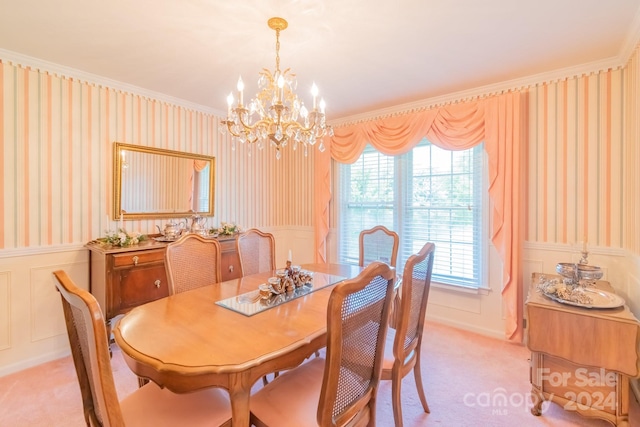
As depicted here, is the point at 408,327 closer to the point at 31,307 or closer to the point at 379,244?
the point at 379,244

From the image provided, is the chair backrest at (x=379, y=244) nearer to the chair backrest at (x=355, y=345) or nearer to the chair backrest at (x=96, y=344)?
the chair backrest at (x=355, y=345)

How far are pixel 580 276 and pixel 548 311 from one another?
1.65ft

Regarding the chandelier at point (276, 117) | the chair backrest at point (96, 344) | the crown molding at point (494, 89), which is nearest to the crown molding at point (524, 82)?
the crown molding at point (494, 89)

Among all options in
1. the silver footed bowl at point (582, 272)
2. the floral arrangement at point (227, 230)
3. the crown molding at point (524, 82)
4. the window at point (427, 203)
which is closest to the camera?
the silver footed bowl at point (582, 272)

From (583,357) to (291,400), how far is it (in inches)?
70.2

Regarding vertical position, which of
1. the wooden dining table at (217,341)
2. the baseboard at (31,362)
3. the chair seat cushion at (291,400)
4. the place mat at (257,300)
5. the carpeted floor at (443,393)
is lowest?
the carpeted floor at (443,393)

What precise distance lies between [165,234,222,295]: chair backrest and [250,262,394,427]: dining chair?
Answer: 1062mm

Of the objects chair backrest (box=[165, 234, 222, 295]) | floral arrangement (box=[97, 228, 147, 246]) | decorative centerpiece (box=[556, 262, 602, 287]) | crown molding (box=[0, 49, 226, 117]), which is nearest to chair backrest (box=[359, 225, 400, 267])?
decorative centerpiece (box=[556, 262, 602, 287])

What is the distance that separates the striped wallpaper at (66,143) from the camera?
2.46 m

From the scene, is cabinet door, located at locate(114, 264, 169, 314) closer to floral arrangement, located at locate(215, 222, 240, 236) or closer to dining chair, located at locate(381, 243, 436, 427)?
floral arrangement, located at locate(215, 222, 240, 236)

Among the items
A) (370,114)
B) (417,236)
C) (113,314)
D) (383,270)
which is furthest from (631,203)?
(113,314)

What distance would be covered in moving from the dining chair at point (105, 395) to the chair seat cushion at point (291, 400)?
16cm

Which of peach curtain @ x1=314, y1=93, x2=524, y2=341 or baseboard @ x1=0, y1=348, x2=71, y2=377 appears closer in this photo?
baseboard @ x1=0, y1=348, x2=71, y2=377

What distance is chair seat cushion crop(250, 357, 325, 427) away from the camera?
128 cm
